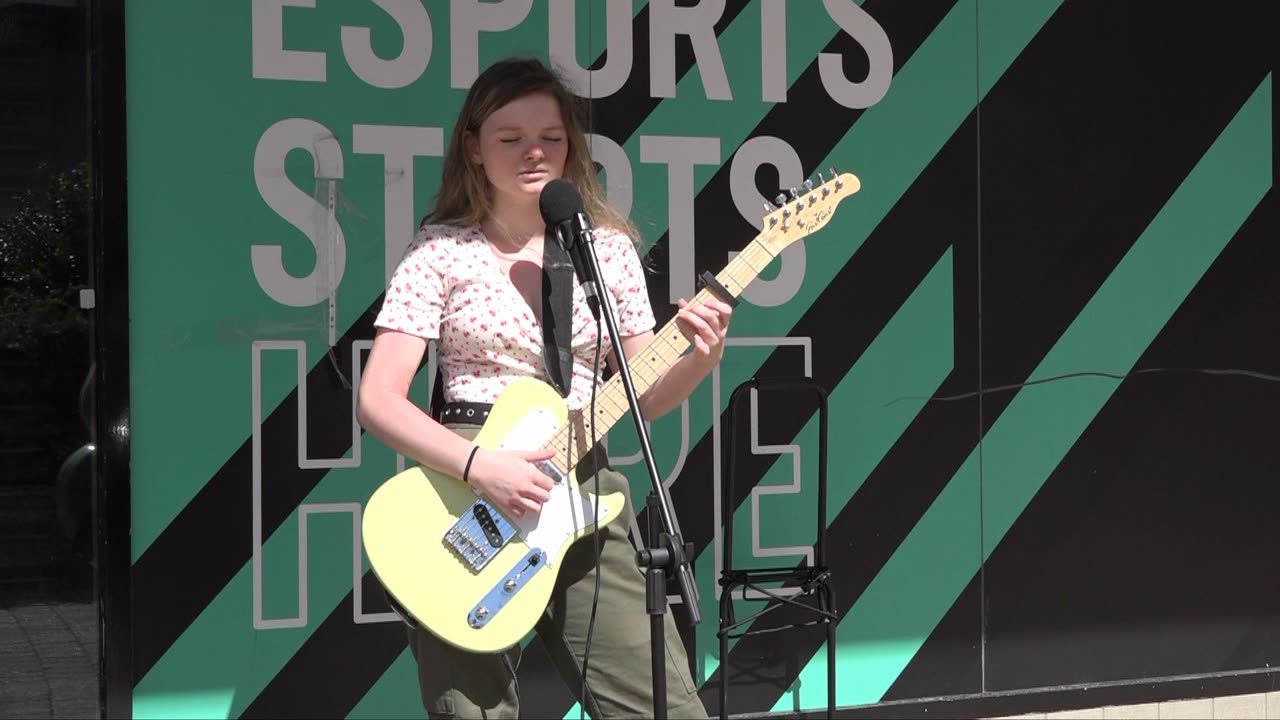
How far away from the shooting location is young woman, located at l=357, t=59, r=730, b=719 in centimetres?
267

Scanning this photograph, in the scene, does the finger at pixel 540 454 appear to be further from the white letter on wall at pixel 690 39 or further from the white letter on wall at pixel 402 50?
the white letter on wall at pixel 690 39

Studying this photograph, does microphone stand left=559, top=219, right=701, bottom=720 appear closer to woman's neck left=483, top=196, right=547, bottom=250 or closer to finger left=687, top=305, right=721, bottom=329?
finger left=687, top=305, right=721, bottom=329

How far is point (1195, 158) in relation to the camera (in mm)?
4641

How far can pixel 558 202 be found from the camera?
2.55 meters

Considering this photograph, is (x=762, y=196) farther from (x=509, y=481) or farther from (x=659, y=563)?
(x=659, y=563)


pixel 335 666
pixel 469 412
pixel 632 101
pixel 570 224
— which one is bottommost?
pixel 335 666

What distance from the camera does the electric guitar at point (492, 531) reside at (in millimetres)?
2646

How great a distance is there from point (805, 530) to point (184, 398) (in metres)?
1.83

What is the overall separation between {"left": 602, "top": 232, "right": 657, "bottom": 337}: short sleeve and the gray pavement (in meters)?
1.79

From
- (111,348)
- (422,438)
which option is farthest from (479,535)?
(111,348)

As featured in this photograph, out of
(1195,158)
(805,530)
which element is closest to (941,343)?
(805,530)

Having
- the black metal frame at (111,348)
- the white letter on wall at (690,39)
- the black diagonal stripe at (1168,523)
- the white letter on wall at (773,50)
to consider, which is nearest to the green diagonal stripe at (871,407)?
the black diagonal stripe at (1168,523)

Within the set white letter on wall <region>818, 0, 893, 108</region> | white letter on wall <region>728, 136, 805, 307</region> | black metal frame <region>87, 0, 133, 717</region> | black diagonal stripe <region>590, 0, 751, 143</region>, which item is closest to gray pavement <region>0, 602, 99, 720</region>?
black metal frame <region>87, 0, 133, 717</region>

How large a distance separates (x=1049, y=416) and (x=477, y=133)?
2381mm
